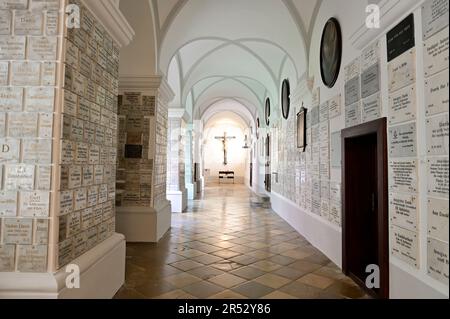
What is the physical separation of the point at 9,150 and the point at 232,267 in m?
2.84

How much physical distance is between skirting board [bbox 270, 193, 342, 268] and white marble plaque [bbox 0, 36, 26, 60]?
390cm

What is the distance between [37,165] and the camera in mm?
1992

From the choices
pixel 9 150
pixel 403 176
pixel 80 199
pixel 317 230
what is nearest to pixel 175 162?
pixel 317 230

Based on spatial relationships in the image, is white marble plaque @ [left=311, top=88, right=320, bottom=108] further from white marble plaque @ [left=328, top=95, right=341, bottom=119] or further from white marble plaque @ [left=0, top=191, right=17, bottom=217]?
white marble plaque @ [left=0, top=191, right=17, bottom=217]

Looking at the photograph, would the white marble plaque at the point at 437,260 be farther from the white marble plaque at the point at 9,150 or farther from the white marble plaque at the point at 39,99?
the white marble plaque at the point at 9,150

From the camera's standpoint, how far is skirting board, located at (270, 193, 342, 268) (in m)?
3.98

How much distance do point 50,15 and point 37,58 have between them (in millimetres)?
323

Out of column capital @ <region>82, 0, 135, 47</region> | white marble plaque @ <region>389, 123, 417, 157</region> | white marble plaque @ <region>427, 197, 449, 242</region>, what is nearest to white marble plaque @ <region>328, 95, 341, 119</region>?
white marble plaque @ <region>389, 123, 417, 157</region>

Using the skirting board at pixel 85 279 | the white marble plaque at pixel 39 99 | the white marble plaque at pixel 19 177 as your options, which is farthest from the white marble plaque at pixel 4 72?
the skirting board at pixel 85 279

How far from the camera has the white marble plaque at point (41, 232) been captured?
1.97m

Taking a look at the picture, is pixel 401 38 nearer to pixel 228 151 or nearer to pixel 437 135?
pixel 437 135

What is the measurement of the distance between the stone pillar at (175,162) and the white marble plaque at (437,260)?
21.4 feet

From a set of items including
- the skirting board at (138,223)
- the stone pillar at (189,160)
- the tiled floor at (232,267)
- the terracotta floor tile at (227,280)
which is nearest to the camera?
the tiled floor at (232,267)
